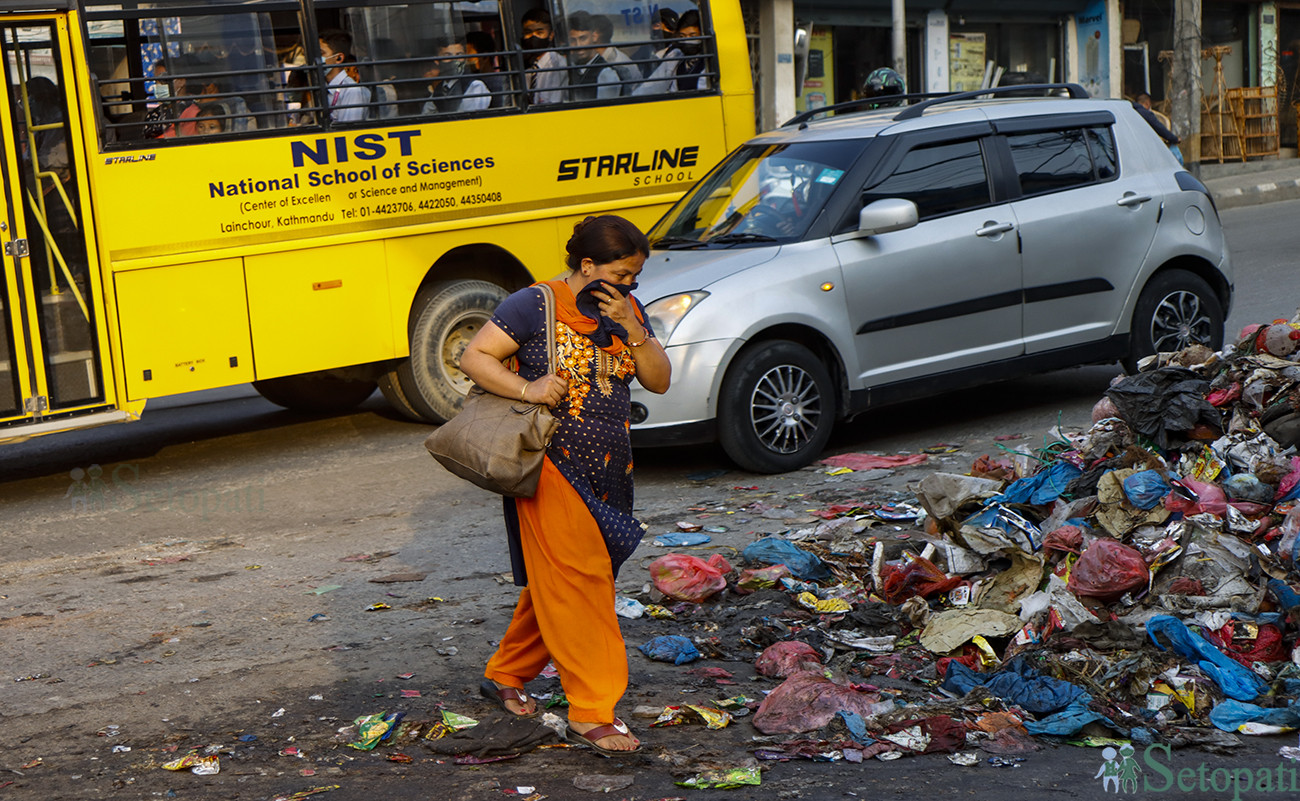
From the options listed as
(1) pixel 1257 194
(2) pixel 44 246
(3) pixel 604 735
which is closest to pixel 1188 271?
(3) pixel 604 735

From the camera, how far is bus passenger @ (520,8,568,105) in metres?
9.58

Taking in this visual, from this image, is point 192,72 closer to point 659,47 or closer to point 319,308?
point 319,308

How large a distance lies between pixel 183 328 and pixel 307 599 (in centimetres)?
319

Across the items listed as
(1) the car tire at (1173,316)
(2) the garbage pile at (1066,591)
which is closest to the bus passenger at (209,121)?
(2) the garbage pile at (1066,591)

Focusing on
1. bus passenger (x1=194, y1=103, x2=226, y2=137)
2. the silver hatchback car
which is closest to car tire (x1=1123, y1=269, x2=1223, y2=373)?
the silver hatchback car

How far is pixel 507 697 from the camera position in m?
4.34

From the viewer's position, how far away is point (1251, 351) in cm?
652

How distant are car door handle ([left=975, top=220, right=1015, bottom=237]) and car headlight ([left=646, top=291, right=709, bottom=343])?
1.75 m

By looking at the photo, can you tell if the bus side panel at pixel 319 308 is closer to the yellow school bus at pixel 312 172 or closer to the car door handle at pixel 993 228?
the yellow school bus at pixel 312 172

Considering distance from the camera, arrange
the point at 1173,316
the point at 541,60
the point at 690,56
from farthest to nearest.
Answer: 1. the point at 690,56
2. the point at 541,60
3. the point at 1173,316

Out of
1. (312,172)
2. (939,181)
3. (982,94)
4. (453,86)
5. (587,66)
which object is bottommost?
(939,181)

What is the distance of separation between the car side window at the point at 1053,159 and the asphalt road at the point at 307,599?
4.74 ft

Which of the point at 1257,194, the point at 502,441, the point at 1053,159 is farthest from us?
the point at 1257,194

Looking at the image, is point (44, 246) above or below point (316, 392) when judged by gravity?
above
